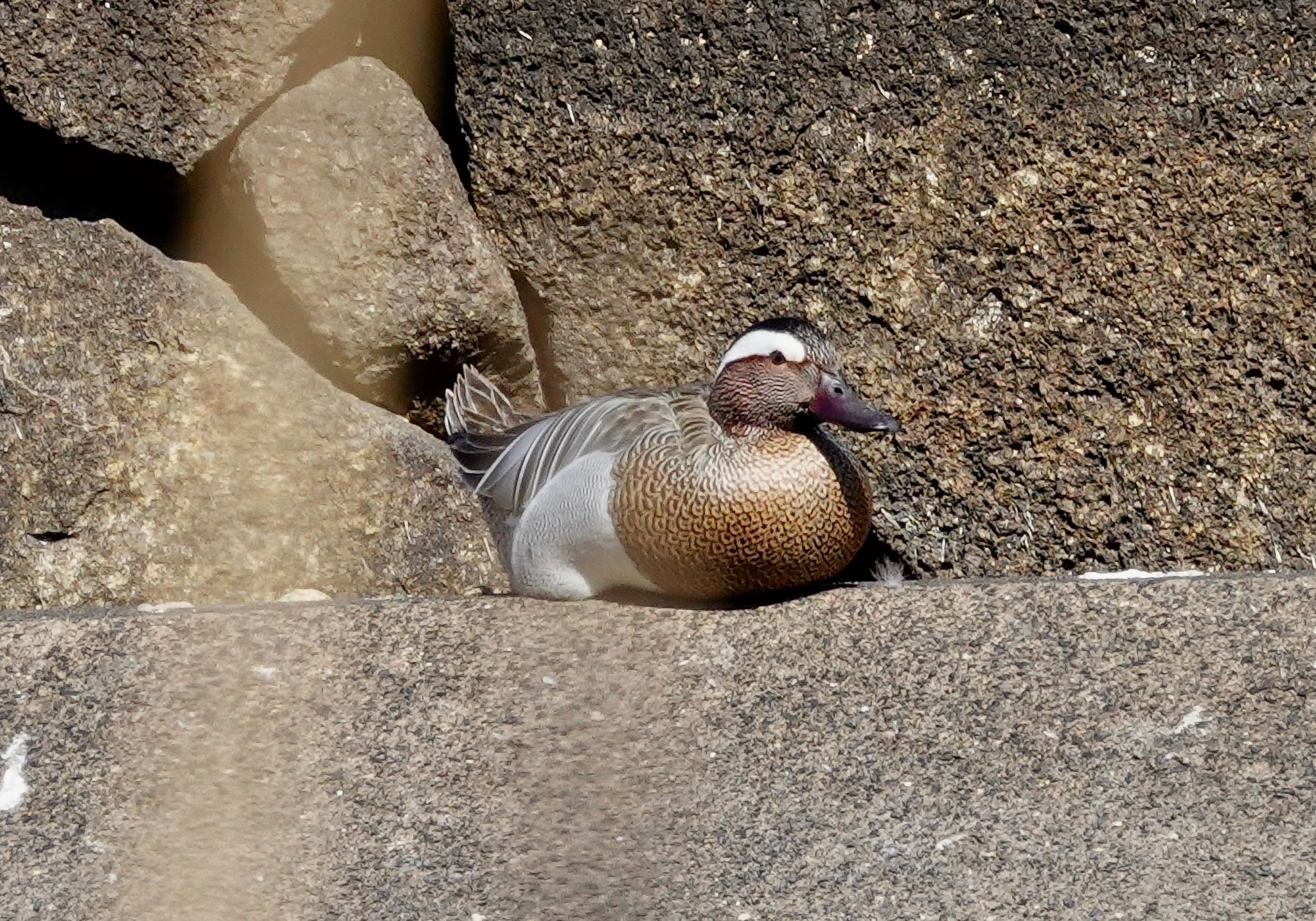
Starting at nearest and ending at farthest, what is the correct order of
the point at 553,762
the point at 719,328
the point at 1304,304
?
the point at 553,762, the point at 1304,304, the point at 719,328

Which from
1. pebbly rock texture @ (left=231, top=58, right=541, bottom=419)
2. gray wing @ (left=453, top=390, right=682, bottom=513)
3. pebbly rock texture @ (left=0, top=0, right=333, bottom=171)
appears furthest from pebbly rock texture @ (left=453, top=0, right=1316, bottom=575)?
pebbly rock texture @ (left=0, top=0, right=333, bottom=171)

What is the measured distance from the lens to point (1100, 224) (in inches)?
138

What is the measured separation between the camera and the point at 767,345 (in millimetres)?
3252

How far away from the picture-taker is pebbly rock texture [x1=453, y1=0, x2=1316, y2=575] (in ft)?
11.3

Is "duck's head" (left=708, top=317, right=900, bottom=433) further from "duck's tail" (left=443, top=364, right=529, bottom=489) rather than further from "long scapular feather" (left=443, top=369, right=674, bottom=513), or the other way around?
"duck's tail" (left=443, top=364, right=529, bottom=489)

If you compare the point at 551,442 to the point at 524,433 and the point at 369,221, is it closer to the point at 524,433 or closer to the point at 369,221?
the point at 524,433

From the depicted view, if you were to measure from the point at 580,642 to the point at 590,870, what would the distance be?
718 millimetres

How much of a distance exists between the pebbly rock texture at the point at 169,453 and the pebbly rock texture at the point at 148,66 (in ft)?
0.72

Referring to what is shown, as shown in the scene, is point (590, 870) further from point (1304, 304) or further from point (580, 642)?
point (1304, 304)

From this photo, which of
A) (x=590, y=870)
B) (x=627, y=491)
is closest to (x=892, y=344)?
(x=627, y=491)

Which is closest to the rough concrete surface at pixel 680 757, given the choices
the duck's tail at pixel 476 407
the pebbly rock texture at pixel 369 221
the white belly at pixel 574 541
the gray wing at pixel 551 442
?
the white belly at pixel 574 541

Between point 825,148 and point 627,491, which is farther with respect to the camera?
point 825,148

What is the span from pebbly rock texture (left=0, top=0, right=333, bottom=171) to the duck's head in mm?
1254

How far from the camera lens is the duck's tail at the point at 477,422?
373cm
